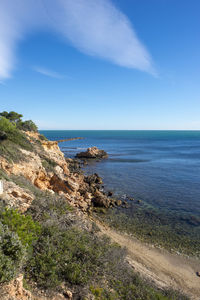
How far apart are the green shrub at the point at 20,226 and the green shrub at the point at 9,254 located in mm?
578

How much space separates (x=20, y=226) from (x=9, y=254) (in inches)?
47.7

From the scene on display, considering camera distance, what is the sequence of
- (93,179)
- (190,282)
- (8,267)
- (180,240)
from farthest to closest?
(93,179) < (180,240) < (190,282) < (8,267)

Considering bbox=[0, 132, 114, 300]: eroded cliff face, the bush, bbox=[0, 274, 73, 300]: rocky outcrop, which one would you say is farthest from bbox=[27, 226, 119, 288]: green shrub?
the bush

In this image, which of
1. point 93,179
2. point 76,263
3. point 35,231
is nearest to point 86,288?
point 76,263

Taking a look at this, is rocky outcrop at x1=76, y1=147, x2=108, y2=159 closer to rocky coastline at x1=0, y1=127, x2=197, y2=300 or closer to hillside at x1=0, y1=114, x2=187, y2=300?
rocky coastline at x1=0, y1=127, x2=197, y2=300

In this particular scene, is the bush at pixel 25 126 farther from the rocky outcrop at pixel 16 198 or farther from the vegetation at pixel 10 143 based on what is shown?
the rocky outcrop at pixel 16 198

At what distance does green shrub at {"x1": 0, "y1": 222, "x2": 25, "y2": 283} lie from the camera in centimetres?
454

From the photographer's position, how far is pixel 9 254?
4.98 meters

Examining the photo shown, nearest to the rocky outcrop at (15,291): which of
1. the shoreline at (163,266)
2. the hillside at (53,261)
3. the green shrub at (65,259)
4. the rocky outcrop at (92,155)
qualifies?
the hillside at (53,261)

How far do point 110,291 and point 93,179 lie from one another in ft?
71.1

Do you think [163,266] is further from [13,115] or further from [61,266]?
[13,115]

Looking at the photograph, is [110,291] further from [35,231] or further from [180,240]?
[180,240]

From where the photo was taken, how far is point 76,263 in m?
6.45

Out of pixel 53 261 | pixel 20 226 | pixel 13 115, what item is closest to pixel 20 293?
pixel 53 261
